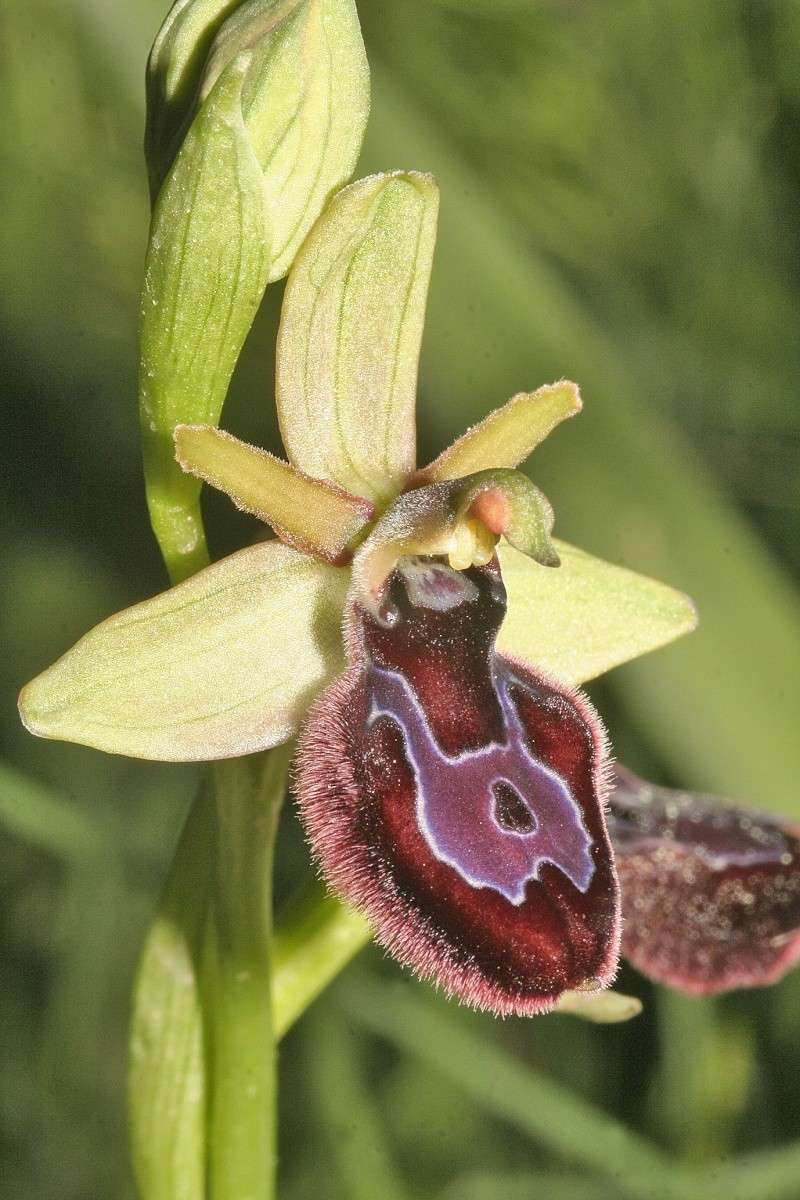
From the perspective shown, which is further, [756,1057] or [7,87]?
[7,87]

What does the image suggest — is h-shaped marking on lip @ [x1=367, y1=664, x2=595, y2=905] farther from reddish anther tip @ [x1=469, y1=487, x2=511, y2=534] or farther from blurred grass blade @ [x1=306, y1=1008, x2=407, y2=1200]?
blurred grass blade @ [x1=306, y1=1008, x2=407, y2=1200]

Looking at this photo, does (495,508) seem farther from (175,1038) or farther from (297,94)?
(175,1038)

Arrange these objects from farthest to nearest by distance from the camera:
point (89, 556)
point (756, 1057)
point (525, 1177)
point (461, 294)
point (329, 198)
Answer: point (89, 556)
point (756, 1057)
point (525, 1177)
point (461, 294)
point (329, 198)

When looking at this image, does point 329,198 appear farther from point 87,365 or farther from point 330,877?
point 87,365

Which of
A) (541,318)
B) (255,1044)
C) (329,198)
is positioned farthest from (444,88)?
(255,1044)

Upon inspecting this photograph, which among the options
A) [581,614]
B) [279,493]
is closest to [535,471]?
[581,614]

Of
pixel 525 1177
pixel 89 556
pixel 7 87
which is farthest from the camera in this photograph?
pixel 89 556

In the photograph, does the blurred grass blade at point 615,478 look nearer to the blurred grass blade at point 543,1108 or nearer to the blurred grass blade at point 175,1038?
the blurred grass blade at point 543,1108
